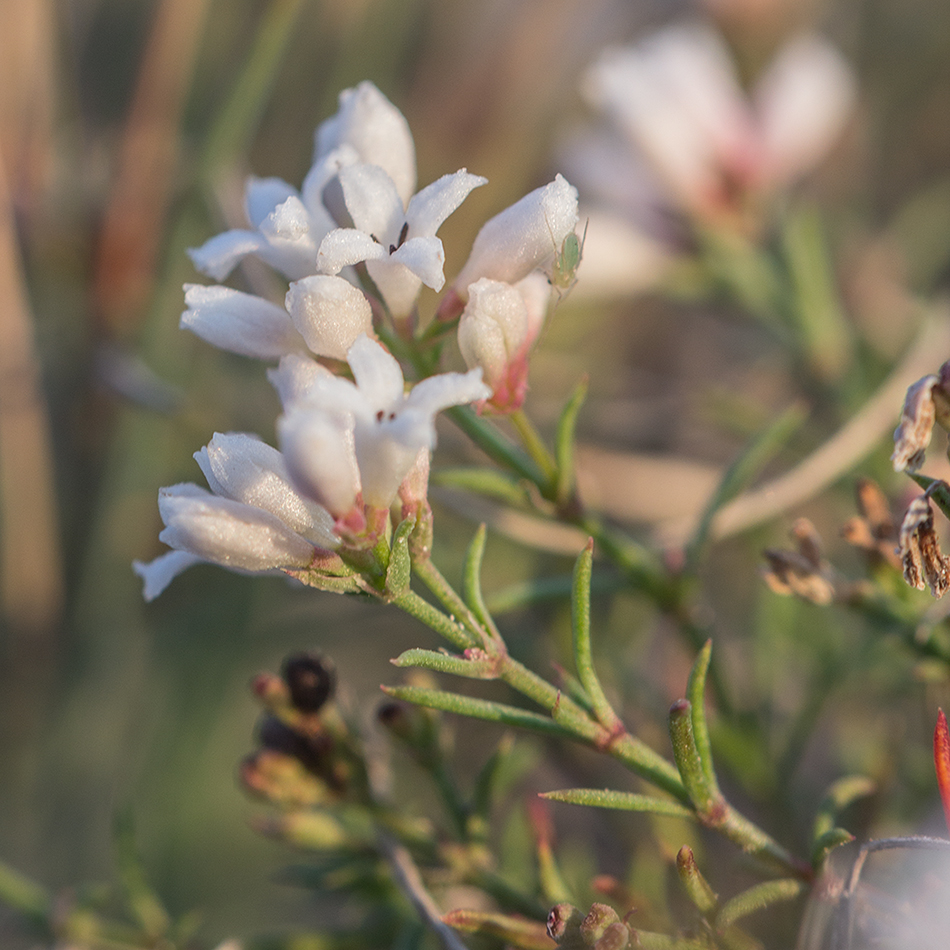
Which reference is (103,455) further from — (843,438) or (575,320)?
(843,438)

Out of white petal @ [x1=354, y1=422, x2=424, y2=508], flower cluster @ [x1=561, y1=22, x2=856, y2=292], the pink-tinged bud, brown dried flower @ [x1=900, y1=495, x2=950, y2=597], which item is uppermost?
flower cluster @ [x1=561, y1=22, x2=856, y2=292]

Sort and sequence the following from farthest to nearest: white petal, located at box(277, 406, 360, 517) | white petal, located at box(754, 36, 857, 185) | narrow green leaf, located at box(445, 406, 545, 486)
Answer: white petal, located at box(754, 36, 857, 185), narrow green leaf, located at box(445, 406, 545, 486), white petal, located at box(277, 406, 360, 517)

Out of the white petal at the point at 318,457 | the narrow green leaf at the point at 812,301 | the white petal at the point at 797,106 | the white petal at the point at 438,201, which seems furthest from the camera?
the white petal at the point at 797,106

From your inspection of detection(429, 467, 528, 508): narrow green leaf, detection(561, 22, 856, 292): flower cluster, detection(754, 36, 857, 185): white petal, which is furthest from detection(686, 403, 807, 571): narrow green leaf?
detection(754, 36, 857, 185): white petal

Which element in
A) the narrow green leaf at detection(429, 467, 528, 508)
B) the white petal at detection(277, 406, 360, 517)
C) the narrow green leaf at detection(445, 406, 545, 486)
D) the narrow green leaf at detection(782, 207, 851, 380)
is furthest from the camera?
the narrow green leaf at detection(782, 207, 851, 380)

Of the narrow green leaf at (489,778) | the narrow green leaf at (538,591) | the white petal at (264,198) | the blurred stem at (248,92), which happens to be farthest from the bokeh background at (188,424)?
the white petal at (264,198)

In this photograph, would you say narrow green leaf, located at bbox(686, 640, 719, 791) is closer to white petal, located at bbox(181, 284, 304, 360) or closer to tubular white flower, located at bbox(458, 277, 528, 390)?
tubular white flower, located at bbox(458, 277, 528, 390)

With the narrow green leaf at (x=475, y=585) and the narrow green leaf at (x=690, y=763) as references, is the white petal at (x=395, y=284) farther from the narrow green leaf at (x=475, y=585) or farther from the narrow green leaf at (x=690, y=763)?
the narrow green leaf at (x=690, y=763)

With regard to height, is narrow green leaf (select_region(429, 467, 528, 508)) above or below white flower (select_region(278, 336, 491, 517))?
below

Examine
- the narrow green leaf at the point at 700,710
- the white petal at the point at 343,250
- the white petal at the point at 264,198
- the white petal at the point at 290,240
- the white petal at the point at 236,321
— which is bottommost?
the narrow green leaf at the point at 700,710

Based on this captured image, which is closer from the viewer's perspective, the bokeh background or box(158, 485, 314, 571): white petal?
box(158, 485, 314, 571): white petal
